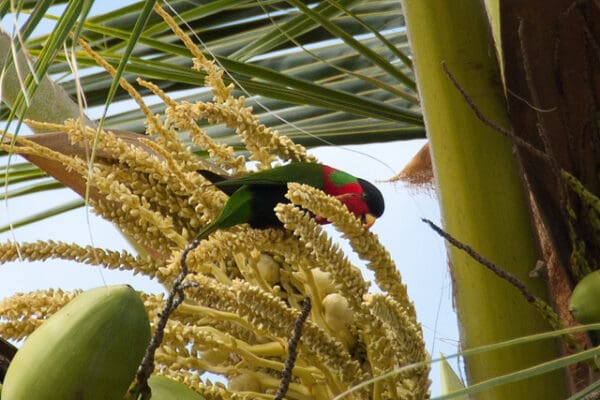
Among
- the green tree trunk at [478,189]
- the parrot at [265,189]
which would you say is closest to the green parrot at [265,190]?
the parrot at [265,189]

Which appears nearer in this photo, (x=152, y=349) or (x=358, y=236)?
(x=152, y=349)

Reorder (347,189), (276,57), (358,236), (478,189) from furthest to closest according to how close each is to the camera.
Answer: (276,57), (347,189), (478,189), (358,236)

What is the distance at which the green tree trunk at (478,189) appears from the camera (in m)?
0.87

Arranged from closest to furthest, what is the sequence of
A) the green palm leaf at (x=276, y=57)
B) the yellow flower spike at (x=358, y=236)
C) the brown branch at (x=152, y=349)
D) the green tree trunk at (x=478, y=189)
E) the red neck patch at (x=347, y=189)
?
the brown branch at (x=152, y=349)
the yellow flower spike at (x=358, y=236)
the green tree trunk at (x=478, y=189)
the red neck patch at (x=347, y=189)
the green palm leaf at (x=276, y=57)

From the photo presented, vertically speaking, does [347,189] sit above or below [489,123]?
above

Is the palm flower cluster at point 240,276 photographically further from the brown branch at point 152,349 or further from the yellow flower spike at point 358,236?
the brown branch at point 152,349

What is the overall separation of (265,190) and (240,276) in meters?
0.17

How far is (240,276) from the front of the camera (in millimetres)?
981

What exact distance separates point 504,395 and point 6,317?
0.43 metres

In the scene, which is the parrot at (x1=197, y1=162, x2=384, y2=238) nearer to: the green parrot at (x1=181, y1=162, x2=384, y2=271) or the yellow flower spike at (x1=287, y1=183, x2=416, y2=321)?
the green parrot at (x1=181, y1=162, x2=384, y2=271)

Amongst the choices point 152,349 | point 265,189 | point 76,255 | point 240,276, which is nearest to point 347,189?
point 265,189

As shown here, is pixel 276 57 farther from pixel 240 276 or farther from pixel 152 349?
pixel 152 349

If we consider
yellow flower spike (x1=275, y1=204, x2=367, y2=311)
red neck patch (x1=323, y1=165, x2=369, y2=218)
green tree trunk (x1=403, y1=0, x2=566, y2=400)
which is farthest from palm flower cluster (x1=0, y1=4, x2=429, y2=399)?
red neck patch (x1=323, y1=165, x2=369, y2=218)

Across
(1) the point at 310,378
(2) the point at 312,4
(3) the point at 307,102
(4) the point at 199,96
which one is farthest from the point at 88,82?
(1) the point at 310,378
